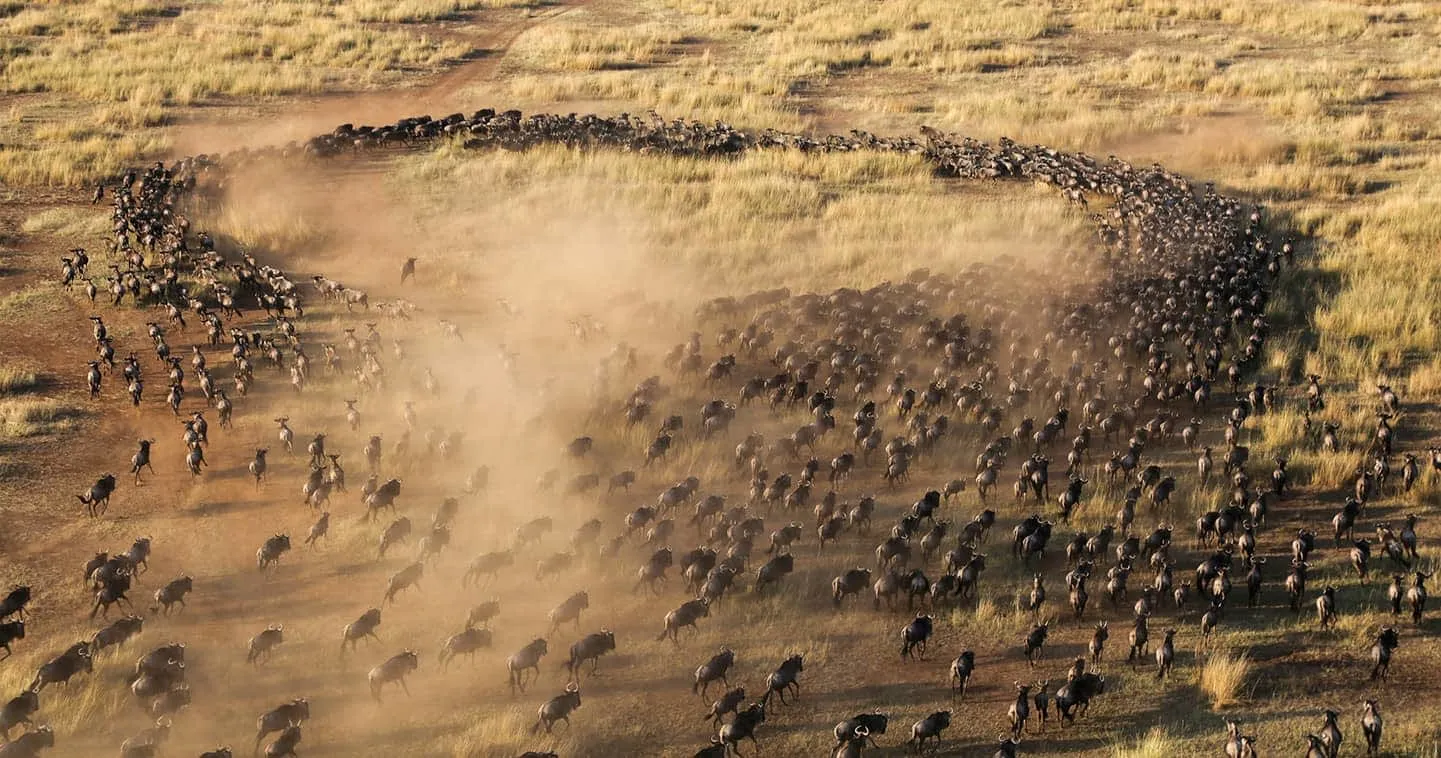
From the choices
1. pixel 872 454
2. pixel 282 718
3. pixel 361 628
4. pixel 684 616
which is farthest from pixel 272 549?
pixel 872 454

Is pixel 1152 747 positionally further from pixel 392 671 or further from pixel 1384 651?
pixel 392 671

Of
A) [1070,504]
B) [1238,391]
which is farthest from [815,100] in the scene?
[1070,504]

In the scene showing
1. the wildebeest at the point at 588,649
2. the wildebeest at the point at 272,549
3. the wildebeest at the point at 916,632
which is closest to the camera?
the wildebeest at the point at 588,649

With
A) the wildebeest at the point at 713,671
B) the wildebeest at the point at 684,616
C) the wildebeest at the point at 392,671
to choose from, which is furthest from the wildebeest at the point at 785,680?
the wildebeest at the point at 392,671

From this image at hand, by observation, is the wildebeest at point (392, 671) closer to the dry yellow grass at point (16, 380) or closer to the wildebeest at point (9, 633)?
the wildebeest at point (9, 633)

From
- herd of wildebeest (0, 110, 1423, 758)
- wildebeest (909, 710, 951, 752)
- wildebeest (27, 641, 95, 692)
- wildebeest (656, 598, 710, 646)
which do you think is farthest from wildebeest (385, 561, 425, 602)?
wildebeest (909, 710, 951, 752)

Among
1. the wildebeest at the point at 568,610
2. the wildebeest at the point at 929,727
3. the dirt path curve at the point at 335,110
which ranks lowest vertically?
the wildebeest at the point at 929,727

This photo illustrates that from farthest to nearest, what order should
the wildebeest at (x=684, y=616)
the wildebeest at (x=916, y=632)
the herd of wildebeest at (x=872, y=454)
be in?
the wildebeest at (x=684, y=616), the wildebeest at (x=916, y=632), the herd of wildebeest at (x=872, y=454)

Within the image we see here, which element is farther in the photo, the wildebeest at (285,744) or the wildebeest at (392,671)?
the wildebeest at (392,671)
